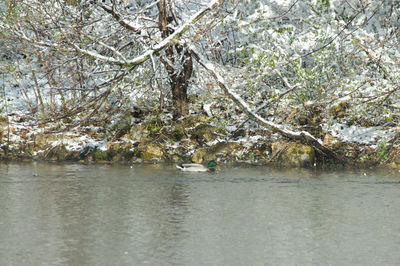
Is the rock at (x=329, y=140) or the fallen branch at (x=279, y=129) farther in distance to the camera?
the rock at (x=329, y=140)

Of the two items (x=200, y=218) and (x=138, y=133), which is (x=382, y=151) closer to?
(x=138, y=133)

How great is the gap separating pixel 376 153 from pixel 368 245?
10.8 m

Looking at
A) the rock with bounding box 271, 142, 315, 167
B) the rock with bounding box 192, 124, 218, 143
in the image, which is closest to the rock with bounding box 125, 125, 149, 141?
the rock with bounding box 192, 124, 218, 143

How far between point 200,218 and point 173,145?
11.1 m

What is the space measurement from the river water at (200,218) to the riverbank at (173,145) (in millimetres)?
2329

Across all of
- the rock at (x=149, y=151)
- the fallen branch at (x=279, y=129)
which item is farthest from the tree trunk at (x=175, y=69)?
the rock at (x=149, y=151)

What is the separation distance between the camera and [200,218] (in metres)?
10.1

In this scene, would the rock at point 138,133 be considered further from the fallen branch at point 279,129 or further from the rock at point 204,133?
the fallen branch at point 279,129

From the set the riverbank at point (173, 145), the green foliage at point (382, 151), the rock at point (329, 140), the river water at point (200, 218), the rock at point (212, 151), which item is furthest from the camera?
the rock at point (212, 151)

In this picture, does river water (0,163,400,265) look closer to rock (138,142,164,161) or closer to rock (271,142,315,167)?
rock (271,142,315,167)

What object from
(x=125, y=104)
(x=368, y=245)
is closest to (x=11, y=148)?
(x=125, y=104)

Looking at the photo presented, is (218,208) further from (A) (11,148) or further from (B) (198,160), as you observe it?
(A) (11,148)

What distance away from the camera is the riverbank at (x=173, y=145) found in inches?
736

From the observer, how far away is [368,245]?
8.13 meters
